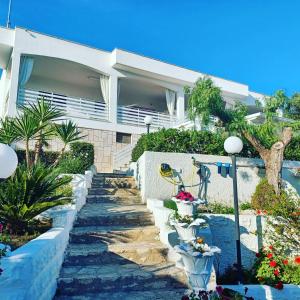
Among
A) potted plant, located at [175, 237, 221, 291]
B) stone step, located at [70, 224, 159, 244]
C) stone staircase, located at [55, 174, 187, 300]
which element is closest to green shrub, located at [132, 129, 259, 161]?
stone staircase, located at [55, 174, 187, 300]

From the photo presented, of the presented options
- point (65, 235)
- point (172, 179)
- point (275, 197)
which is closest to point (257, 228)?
point (275, 197)

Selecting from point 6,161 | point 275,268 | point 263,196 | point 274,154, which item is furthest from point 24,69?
point 275,268

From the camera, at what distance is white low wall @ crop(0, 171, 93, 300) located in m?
3.69

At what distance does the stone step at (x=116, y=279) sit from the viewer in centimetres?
559

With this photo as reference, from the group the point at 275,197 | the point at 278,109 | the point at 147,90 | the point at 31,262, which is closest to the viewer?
the point at 31,262

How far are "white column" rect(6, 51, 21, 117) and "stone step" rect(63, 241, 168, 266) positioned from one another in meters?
10.5

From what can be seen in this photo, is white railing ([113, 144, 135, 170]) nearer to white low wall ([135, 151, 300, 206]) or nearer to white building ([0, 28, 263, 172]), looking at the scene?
white building ([0, 28, 263, 172])

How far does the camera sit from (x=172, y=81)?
801 inches

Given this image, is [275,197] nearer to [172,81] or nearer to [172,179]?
[172,179]

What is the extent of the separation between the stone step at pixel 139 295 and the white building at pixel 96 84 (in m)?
11.1

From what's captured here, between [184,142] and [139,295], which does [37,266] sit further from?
[184,142]

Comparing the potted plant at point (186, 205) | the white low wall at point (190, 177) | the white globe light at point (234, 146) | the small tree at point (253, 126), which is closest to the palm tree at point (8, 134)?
the white low wall at point (190, 177)

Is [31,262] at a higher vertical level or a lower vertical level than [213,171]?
lower

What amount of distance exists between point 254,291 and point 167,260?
1871 mm
